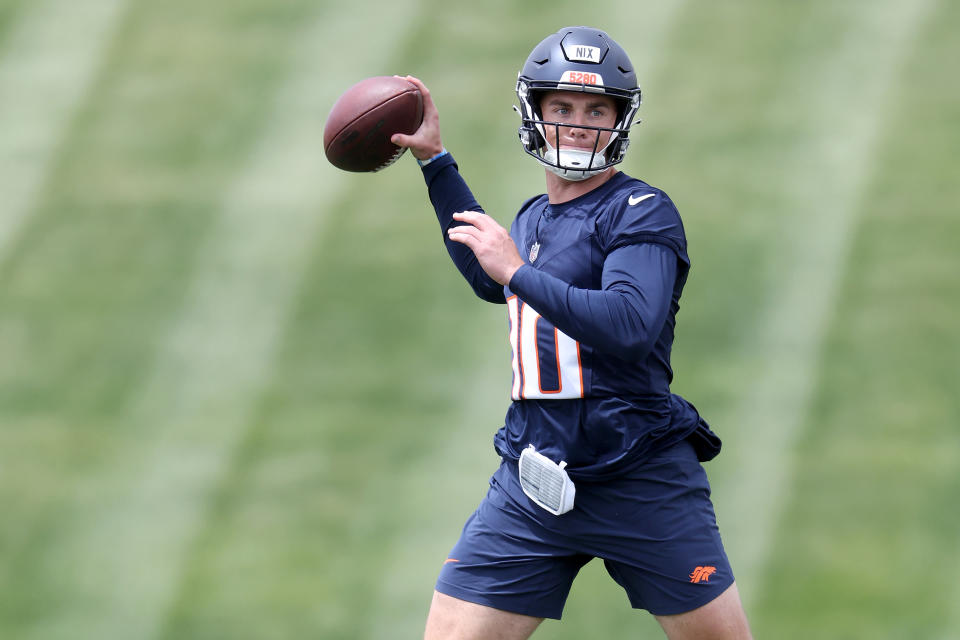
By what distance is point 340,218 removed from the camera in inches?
270

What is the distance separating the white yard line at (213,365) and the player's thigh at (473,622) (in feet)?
5.64

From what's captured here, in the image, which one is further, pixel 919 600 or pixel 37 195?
pixel 37 195

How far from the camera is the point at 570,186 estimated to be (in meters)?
3.56

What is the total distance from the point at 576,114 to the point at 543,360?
0.67m

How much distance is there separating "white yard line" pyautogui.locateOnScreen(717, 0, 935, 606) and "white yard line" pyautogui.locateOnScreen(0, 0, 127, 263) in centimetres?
392

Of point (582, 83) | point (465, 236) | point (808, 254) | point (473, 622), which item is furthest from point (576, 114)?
point (808, 254)

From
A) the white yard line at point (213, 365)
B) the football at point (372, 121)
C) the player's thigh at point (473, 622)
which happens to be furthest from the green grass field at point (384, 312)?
the football at point (372, 121)

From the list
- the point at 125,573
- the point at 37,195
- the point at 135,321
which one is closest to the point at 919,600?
the point at 125,573

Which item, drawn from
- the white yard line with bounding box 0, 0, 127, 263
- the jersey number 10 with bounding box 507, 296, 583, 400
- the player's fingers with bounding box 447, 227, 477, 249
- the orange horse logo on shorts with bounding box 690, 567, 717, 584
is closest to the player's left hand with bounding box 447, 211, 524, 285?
the player's fingers with bounding box 447, 227, 477, 249

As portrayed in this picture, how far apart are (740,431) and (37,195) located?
399cm

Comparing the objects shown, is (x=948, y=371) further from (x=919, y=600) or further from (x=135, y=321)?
(x=135, y=321)

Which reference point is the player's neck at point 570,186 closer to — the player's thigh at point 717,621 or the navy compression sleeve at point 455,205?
the navy compression sleeve at point 455,205

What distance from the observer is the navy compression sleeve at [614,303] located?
121 inches

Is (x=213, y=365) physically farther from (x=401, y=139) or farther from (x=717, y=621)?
(x=717, y=621)
